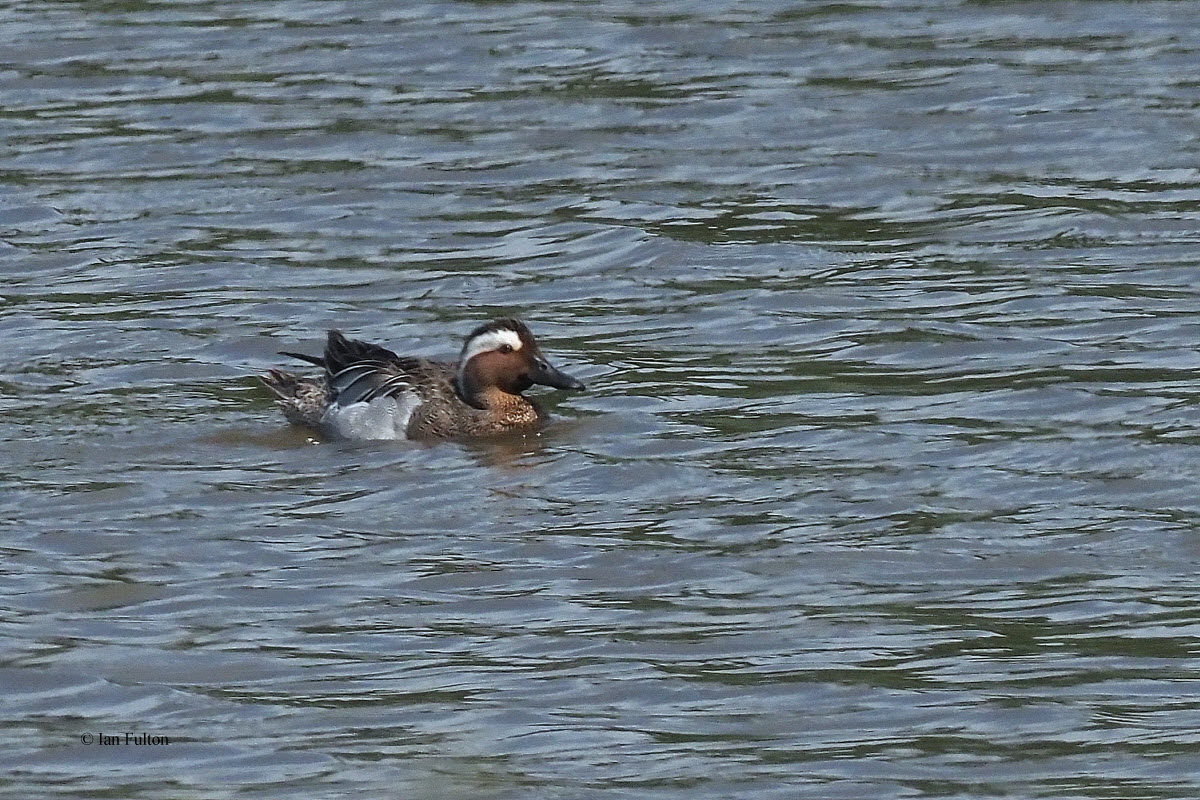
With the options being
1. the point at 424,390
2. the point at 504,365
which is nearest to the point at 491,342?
the point at 504,365

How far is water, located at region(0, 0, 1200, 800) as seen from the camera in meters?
7.84

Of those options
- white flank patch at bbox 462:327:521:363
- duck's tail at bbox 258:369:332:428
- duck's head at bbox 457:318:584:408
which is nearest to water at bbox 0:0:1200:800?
duck's tail at bbox 258:369:332:428

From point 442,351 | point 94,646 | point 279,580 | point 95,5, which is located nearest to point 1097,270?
point 442,351

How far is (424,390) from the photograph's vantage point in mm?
12398

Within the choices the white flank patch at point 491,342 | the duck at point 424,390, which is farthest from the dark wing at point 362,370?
the white flank patch at point 491,342

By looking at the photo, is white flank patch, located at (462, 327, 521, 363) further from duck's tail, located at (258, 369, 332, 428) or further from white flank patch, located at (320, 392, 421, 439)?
duck's tail, located at (258, 369, 332, 428)

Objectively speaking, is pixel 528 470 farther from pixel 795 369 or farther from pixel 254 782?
pixel 254 782

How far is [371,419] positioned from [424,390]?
1.04ft

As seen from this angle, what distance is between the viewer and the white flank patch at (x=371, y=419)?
40.1 feet

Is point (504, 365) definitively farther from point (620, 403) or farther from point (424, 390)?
point (620, 403)

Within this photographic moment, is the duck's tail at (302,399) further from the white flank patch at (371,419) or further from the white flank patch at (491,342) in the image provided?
the white flank patch at (491,342)

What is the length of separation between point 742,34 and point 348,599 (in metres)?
11.2

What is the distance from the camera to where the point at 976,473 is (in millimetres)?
10633

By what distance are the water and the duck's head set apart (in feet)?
0.84
